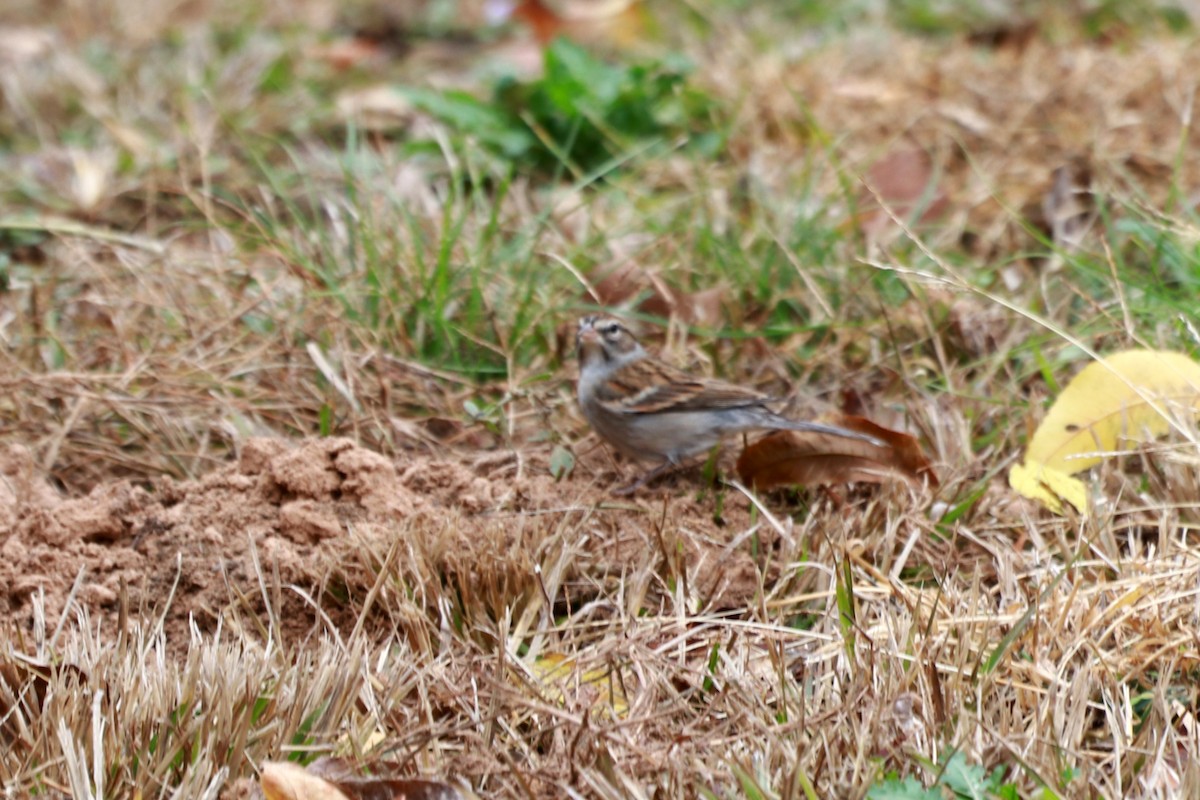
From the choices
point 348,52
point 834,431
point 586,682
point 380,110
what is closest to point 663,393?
point 834,431

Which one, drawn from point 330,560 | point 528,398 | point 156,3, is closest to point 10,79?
point 156,3

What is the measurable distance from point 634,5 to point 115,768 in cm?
630

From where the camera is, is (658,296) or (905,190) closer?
(658,296)

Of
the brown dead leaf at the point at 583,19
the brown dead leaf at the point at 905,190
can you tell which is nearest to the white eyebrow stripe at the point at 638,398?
the brown dead leaf at the point at 905,190

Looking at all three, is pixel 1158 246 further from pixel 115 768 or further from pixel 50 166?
pixel 50 166

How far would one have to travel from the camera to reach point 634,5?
8.02m

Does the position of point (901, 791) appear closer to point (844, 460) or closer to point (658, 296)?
point (844, 460)

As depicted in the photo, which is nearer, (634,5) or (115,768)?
(115,768)

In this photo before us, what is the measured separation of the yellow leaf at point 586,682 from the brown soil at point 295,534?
242mm

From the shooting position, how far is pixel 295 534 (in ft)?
11.1

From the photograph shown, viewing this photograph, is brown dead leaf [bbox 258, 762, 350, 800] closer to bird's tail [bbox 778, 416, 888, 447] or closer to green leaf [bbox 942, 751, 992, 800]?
green leaf [bbox 942, 751, 992, 800]

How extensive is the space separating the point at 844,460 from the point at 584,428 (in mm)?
903

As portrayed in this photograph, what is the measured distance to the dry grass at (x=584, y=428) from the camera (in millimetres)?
2586

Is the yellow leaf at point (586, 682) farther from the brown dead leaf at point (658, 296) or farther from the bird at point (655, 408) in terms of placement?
the brown dead leaf at point (658, 296)
